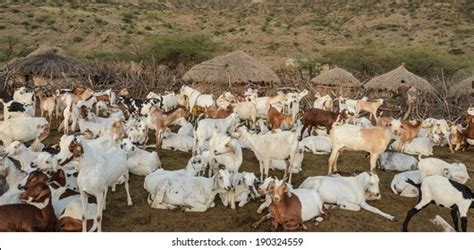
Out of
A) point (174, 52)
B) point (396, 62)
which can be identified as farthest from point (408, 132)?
point (174, 52)

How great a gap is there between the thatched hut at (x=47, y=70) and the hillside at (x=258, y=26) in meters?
14.6

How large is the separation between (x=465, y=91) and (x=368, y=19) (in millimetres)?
35185

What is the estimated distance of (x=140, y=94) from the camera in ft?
73.7

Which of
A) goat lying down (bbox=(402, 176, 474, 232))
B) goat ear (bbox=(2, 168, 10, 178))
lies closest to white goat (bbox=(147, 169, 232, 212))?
goat ear (bbox=(2, 168, 10, 178))

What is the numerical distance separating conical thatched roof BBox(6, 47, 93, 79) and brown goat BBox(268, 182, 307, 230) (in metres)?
17.9

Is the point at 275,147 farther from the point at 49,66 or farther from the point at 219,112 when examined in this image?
the point at 49,66

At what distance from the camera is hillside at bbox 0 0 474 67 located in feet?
148

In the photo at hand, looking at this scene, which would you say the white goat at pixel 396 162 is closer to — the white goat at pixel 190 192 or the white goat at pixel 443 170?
the white goat at pixel 443 170

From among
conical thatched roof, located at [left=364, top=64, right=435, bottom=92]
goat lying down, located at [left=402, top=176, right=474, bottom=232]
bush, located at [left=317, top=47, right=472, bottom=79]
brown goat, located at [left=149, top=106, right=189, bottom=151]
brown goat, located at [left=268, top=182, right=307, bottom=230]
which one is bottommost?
bush, located at [left=317, top=47, right=472, bottom=79]

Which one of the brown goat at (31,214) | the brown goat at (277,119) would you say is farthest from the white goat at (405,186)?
the brown goat at (31,214)

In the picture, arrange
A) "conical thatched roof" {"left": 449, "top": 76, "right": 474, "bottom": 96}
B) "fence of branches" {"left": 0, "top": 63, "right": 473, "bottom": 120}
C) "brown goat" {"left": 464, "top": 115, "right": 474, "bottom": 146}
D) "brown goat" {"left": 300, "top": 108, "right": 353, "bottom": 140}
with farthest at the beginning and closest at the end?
"conical thatched roof" {"left": 449, "top": 76, "right": 474, "bottom": 96} < "fence of branches" {"left": 0, "top": 63, "right": 473, "bottom": 120} < "brown goat" {"left": 464, "top": 115, "right": 474, "bottom": 146} < "brown goat" {"left": 300, "top": 108, "right": 353, "bottom": 140}

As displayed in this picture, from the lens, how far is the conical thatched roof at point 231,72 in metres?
23.9

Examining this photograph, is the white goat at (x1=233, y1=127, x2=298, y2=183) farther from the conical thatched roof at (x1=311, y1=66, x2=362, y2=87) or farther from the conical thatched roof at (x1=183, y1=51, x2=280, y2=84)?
the conical thatched roof at (x1=311, y1=66, x2=362, y2=87)
